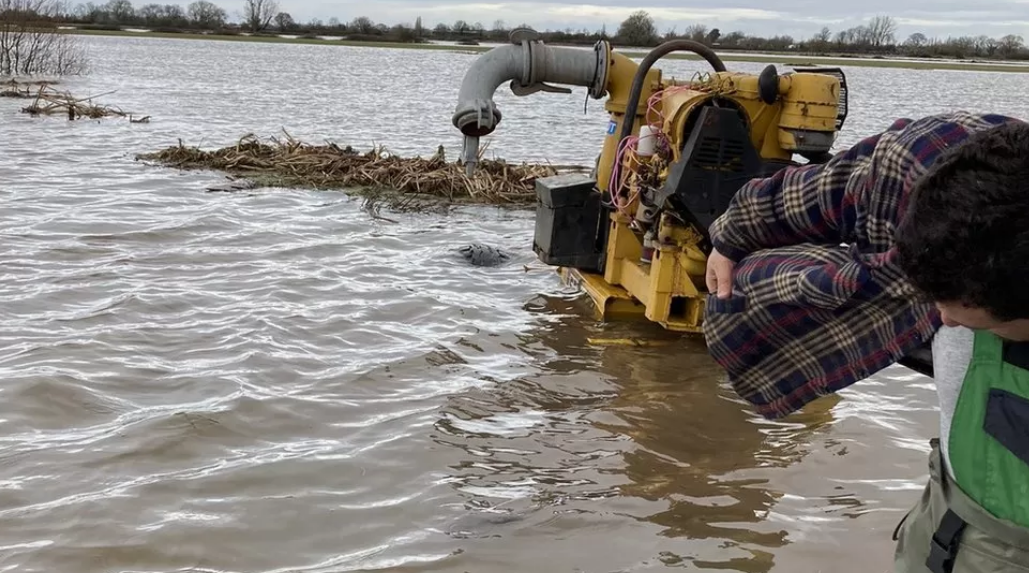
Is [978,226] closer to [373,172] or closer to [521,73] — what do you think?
[521,73]

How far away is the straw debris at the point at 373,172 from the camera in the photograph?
449 inches

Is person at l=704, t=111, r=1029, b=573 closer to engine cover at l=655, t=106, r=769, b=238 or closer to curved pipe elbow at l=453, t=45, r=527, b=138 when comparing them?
engine cover at l=655, t=106, r=769, b=238

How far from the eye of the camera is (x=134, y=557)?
3.42 m

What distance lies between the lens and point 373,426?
15.6 feet

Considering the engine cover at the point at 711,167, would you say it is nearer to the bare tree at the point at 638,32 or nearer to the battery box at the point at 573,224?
the battery box at the point at 573,224

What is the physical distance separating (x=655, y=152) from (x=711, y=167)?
1.61 ft

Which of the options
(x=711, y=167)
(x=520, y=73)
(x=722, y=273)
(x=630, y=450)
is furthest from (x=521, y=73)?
(x=722, y=273)

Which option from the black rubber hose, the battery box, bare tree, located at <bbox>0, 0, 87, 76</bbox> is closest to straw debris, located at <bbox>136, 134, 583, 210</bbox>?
the battery box

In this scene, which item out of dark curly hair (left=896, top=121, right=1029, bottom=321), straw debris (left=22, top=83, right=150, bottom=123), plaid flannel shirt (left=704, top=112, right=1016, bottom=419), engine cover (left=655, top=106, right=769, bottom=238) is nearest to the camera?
dark curly hair (left=896, top=121, right=1029, bottom=321)

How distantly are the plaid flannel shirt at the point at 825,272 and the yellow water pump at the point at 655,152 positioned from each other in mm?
2506

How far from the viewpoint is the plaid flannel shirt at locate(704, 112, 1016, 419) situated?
7.13 feet

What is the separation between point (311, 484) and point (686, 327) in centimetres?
256

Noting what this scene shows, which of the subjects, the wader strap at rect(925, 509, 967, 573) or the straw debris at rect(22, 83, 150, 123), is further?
the straw debris at rect(22, 83, 150, 123)

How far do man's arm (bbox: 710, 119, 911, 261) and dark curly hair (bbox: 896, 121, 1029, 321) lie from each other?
1.51 ft
